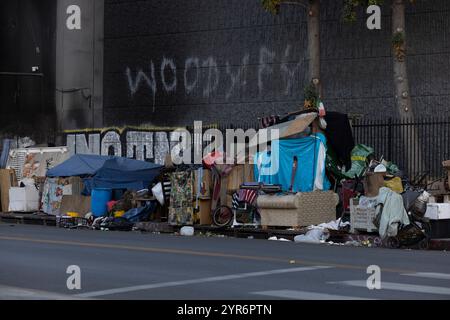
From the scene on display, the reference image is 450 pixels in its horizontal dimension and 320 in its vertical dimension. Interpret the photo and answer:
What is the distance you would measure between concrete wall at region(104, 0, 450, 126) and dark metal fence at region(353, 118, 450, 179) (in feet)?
3.45

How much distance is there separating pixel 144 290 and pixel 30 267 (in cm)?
351

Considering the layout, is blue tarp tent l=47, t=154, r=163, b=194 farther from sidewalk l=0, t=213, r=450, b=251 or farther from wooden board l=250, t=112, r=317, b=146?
wooden board l=250, t=112, r=317, b=146

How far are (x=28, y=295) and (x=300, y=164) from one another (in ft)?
43.3

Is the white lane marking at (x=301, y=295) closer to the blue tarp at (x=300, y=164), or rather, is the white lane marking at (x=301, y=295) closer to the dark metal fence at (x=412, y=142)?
the blue tarp at (x=300, y=164)

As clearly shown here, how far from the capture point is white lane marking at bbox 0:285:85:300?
456 inches

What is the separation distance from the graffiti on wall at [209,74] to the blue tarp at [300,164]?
693 cm

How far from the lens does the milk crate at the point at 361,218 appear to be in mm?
21250

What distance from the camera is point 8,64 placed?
4053 centimetres

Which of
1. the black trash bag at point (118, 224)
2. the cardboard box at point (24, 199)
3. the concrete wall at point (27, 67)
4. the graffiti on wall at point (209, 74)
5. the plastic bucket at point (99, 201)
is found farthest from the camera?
the concrete wall at point (27, 67)

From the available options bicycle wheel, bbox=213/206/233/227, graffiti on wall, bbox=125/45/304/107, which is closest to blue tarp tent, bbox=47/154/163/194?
bicycle wheel, bbox=213/206/233/227

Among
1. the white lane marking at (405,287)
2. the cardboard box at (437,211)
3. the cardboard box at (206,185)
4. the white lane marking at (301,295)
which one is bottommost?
the white lane marking at (301,295)

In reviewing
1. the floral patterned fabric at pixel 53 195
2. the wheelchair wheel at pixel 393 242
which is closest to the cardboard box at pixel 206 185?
the floral patterned fabric at pixel 53 195

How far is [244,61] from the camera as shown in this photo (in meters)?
32.3

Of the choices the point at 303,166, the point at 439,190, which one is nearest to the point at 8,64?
the point at 303,166
